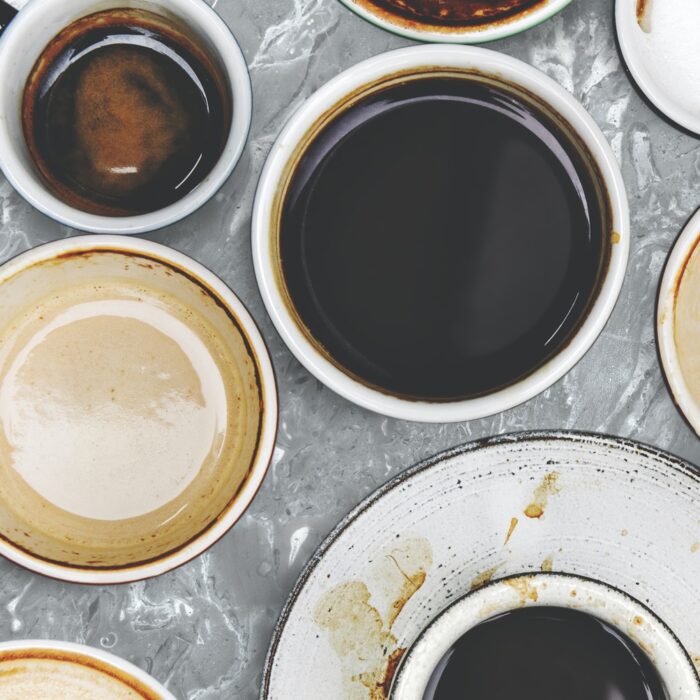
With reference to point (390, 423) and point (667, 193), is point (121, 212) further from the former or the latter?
point (667, 193)

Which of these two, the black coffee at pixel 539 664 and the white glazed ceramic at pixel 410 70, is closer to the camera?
the white glazed ceramic at pixel 410 70

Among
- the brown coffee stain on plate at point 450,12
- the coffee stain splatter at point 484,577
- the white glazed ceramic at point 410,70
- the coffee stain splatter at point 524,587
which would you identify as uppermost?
the brown coffee stain on plate at point 450,12

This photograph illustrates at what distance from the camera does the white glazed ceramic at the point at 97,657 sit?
67 cm

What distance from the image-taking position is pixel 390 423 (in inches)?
27.1

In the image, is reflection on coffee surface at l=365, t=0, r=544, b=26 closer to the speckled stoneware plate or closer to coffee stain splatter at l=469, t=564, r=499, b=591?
the speckled stoneware plate

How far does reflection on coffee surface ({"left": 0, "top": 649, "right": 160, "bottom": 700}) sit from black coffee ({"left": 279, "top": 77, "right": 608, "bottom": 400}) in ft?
1.18

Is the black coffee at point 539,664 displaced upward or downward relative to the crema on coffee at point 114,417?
downward

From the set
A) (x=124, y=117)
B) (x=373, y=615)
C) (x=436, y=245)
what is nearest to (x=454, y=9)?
(x=436, y=245)

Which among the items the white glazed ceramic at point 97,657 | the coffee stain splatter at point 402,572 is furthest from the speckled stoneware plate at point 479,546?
the white glazed ceramic at point 97,657

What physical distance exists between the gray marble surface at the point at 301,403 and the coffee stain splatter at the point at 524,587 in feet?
0.46

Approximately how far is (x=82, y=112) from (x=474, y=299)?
1.32ft

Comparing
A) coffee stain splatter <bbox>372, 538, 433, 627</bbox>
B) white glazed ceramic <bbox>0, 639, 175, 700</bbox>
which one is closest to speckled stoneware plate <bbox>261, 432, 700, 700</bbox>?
coffee stain splatter <bbox>372, 538, 433, 627</bbox>

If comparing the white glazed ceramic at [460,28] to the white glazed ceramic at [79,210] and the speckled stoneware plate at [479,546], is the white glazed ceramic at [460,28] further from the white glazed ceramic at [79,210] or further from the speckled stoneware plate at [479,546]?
the speckled stoneware plate at [479,546]

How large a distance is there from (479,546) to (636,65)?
0.46 m
